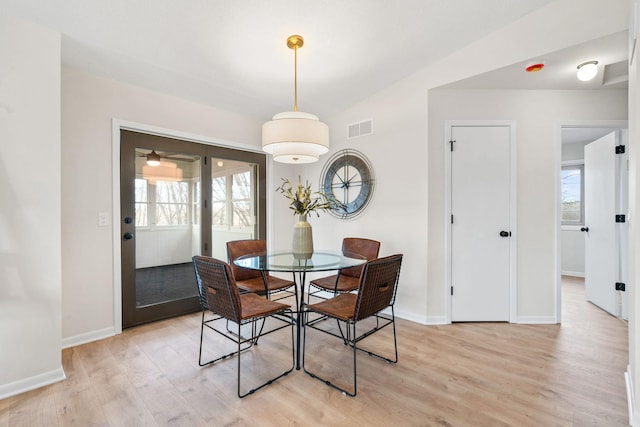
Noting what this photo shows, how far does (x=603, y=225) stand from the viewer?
3494 millimetres

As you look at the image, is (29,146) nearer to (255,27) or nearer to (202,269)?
(202,269)

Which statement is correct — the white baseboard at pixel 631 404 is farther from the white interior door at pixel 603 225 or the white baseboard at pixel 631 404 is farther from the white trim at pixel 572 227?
the white trim at pixel 572 227

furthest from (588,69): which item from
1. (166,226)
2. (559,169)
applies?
(166,226)

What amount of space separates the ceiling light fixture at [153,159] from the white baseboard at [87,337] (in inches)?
66.0

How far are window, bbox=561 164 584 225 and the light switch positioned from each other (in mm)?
6832

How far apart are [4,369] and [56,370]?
0.27 meters

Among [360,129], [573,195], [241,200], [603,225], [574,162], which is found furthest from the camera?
[573,195]

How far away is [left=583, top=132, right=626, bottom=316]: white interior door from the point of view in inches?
129

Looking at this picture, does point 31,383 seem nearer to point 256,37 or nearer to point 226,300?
point 226,300

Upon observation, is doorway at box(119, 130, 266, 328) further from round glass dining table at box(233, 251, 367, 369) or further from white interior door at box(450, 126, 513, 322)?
white interior door at box(450, 126, 513, 322)

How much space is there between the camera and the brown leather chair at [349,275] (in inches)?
109

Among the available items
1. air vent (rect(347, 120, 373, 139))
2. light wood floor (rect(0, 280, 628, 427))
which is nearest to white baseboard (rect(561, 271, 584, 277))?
light wood floor (rect(0, 280, 628, 427))

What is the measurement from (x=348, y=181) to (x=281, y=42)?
72.8 inches

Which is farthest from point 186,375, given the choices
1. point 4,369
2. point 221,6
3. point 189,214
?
point 221,6
